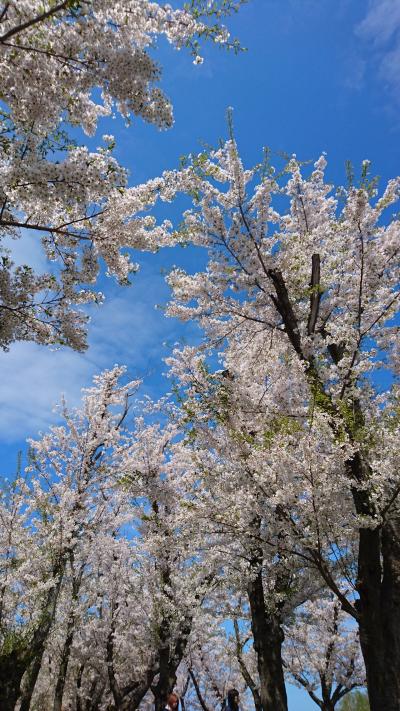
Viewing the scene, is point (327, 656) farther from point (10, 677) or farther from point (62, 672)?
point (10, 677)

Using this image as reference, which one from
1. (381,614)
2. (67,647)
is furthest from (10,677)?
(67,647)

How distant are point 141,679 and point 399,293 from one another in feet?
60.0

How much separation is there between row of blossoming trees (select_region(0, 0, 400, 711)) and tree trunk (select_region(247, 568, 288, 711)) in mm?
42

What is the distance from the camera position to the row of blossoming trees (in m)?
6.23

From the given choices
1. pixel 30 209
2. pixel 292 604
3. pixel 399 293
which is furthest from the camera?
pixel 292 604

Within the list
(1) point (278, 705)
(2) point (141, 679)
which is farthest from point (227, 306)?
(2) point (141, 679)

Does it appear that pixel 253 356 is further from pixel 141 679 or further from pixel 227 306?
pixel 141 679

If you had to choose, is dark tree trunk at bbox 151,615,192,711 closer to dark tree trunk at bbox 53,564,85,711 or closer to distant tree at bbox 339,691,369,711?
dark tree trunk at bbox 53,564,85,711

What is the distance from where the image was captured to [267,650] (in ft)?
32.9

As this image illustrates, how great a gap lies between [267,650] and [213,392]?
588cm

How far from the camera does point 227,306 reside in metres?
10.5

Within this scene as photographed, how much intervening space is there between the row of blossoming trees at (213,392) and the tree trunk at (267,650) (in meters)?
0.04

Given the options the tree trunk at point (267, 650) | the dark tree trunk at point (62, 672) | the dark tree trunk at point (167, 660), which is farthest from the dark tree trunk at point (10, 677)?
the dark tree trunk at point (62, 672)

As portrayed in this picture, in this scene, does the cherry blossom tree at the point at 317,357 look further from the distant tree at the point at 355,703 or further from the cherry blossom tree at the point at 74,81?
the distant tree at the point at 355,703
